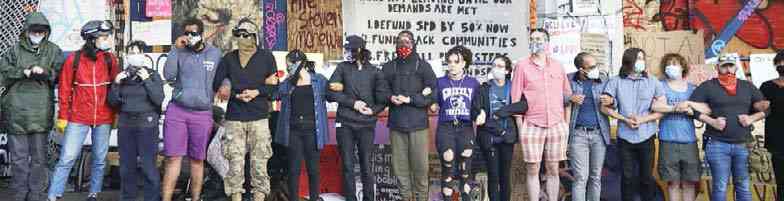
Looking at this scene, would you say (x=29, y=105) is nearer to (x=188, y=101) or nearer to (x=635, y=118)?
(x=188, y=101)

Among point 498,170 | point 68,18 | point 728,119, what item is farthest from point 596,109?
point 68,18

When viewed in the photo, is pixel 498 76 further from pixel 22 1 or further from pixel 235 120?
pixel 22 1

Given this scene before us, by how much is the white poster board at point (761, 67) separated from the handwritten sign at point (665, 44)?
642 mm

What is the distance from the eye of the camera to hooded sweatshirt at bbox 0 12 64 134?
31.7ft

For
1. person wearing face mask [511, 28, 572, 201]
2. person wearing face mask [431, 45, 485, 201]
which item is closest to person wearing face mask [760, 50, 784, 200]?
person wearing face mask [511, 28, 572, 201]

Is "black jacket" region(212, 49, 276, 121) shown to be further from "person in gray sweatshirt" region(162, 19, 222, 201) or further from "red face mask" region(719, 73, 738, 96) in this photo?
"red face mask" region(719, 73, 738, 96)

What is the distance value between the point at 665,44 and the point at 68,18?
7642mm

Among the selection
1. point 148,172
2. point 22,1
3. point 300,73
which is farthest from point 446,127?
point 22,1

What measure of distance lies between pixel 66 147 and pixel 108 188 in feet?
6.17

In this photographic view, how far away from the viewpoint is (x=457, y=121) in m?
9.84

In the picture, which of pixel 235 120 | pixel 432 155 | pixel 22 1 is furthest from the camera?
pixel 22 1

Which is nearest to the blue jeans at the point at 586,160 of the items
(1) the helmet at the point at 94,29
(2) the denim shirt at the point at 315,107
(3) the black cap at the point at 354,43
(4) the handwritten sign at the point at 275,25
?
(3) the black cap at the point at 354,43

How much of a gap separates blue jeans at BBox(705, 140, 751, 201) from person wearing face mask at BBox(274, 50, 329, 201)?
3930 mm

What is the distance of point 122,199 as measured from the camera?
32.1 feet
